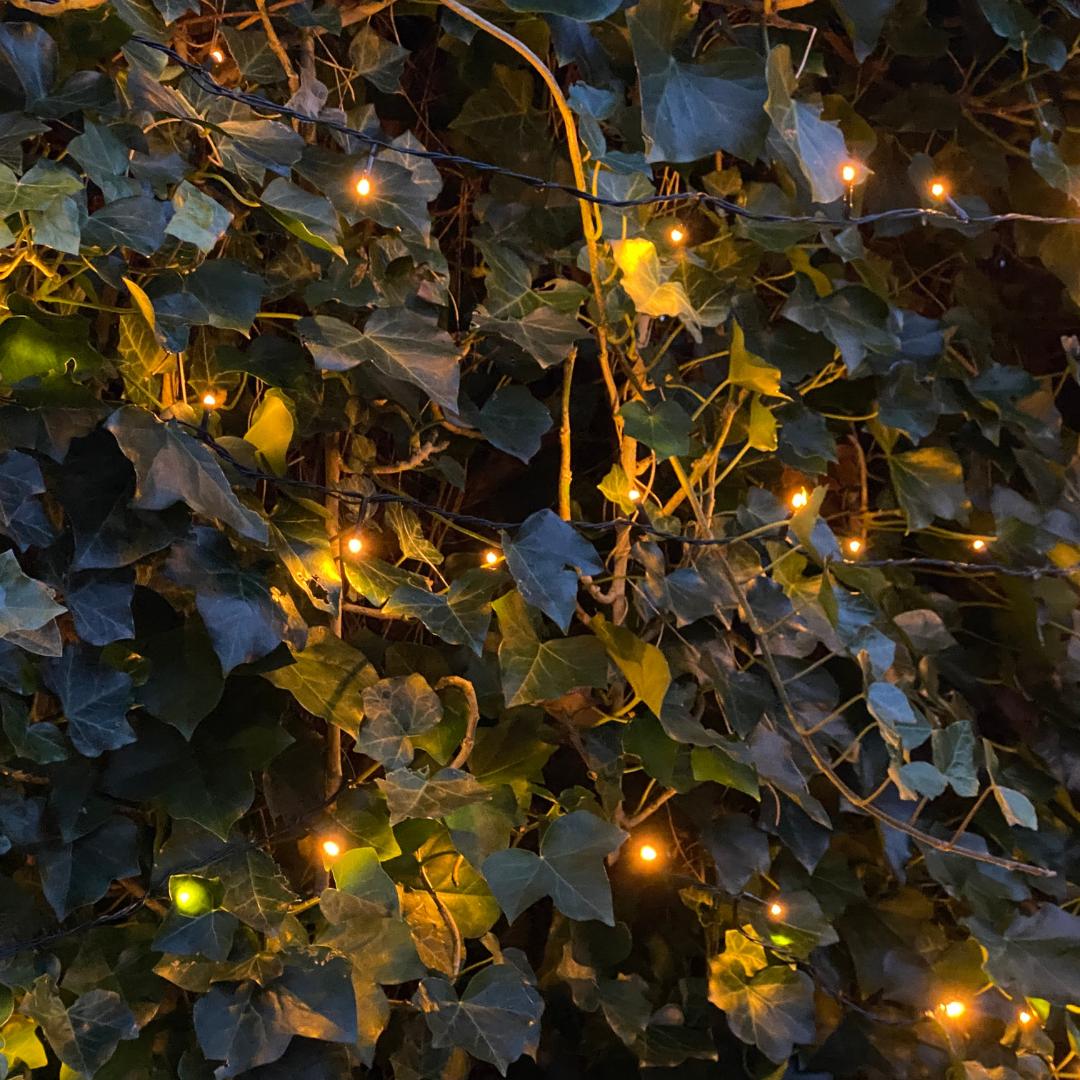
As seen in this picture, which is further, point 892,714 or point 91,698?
point 892,714

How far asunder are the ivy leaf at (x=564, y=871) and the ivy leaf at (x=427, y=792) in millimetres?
57

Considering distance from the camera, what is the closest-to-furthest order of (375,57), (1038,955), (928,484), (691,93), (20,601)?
(20,601), (691,93), (375,57), (1038,955), (928,484)

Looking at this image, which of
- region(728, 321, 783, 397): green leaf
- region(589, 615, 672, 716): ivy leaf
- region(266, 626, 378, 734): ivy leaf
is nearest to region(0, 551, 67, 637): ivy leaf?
region(266, 626, 378, 734): ivy leaf

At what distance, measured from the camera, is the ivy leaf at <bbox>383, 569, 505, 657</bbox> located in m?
0.76

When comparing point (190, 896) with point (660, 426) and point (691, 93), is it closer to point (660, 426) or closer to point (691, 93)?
point (660, 426)

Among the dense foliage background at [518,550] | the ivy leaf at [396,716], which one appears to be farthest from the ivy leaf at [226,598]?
the ivy leaf at [396,716]

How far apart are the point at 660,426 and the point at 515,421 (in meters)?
0.13

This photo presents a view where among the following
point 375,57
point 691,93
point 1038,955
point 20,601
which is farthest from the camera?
point 1038,955

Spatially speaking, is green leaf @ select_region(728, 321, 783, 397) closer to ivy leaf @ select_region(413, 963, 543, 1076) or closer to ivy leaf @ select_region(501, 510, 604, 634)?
ivy leaf @ select_region(501, 510, 604, 634)

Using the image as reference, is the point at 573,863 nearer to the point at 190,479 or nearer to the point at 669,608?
the point at 669,608

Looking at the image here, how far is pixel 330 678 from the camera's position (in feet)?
2.58

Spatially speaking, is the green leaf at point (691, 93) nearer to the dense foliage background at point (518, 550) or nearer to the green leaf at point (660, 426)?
the dense foliage background at point (518, 550)

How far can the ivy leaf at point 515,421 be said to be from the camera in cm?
85

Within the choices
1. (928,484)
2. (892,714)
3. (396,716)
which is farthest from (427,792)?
(928,484)
